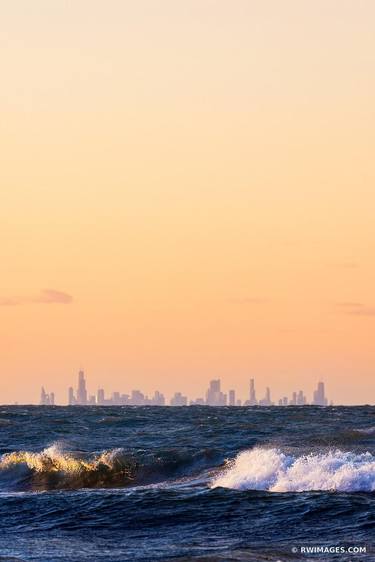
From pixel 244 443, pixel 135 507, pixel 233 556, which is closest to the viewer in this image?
pixel 233 556

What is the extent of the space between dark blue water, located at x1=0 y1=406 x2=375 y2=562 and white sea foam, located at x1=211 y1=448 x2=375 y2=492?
0.13 feet

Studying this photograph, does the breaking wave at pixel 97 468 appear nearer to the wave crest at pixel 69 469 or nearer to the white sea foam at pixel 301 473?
the wave crest at pixel 69 469

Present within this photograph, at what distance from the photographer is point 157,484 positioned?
37531 mm

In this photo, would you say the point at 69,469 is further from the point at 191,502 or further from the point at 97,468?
the point at 191,502

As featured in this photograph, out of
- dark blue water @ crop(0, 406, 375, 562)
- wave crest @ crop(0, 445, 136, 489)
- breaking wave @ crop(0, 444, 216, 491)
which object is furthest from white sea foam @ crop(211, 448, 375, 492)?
wave crest @ crop(0, 445, 136, 489)

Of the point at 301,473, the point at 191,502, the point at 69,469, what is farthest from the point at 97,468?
the point at 191,502

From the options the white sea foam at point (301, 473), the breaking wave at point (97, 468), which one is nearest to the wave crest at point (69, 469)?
the breaking wave at point (97, 468)

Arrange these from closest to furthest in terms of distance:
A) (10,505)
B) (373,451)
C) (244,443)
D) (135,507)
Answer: (135,507), (10,505), (373,451), (244,443)

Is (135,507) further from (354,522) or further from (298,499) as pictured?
(354,522)

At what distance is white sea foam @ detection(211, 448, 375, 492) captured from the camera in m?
32.0

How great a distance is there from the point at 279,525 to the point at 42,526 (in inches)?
222

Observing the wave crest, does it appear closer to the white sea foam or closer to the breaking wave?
the breaking wave

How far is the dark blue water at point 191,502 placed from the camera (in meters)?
24.1

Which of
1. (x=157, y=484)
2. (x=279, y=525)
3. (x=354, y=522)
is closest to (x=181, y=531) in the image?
(x=279, y=525)
